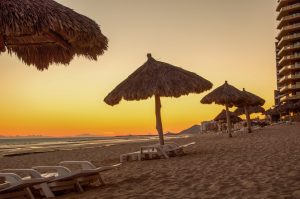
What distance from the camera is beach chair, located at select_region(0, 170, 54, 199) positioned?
6.00 metres

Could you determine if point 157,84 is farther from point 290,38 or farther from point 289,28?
point 289,28

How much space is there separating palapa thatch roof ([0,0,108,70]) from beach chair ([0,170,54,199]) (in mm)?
2058

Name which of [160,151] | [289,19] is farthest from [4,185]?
[289,19]

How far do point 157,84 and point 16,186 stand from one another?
7.12m

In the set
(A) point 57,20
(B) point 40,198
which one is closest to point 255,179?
(B) point 40,198

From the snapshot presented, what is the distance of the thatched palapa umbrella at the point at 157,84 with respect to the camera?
12.6 m

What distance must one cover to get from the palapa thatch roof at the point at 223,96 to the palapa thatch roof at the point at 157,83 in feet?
30.2

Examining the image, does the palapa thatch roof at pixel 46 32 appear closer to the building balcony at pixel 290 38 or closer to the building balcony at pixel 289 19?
the building balcony at pixel 290 38

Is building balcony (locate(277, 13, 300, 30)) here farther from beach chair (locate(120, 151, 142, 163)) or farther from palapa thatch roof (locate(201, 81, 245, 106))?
beach chair (locate(120, 151, 142, 163))

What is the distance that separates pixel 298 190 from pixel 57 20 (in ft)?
14.0

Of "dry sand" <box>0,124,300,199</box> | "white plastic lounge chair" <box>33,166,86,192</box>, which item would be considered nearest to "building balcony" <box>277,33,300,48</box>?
"dry sand" <box>0,124,300,199</box>

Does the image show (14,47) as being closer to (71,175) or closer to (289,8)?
(71,175)

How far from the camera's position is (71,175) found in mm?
6984

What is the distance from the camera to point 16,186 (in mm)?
5973
